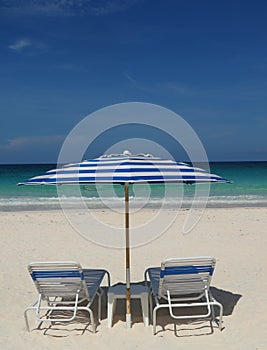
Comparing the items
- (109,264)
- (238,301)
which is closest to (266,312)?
(238,301)

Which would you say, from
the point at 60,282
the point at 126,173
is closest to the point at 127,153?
the point at 126,173

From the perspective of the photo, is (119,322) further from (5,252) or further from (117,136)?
(5,252)

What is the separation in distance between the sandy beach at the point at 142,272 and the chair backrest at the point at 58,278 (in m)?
0.43

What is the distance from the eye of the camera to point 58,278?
4.49 m

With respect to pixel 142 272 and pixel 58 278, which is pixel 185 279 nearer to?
pixel 58 278

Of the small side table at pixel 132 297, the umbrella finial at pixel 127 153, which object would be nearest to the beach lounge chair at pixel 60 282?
the small side table at pixel 132 297

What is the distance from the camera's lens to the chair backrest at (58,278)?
4.46 meters

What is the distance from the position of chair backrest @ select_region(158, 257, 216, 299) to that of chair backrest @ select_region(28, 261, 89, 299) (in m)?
0.82

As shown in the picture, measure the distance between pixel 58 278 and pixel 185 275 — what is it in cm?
127

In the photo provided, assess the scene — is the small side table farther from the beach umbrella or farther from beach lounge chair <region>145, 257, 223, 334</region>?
the beach umbrella

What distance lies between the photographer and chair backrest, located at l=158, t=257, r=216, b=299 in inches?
176

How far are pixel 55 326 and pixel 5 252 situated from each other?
410cm

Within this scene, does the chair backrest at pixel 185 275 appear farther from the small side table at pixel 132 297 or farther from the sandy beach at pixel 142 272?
the sandy beach at pixel 142 272

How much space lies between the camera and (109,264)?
7.63 metres
